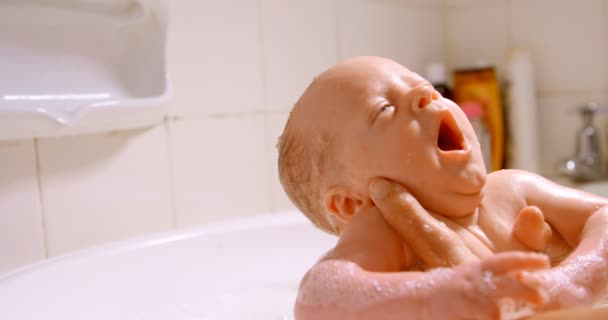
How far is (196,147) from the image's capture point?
Result: 1427 mm

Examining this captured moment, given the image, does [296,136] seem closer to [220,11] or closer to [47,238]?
[47,238]

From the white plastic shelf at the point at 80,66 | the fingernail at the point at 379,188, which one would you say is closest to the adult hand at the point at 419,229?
the fingernail at the point at 379,188

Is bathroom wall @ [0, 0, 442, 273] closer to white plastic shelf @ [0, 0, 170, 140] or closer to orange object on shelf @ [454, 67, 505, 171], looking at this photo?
white plastic shelf @ [0, 0, 170, 140]

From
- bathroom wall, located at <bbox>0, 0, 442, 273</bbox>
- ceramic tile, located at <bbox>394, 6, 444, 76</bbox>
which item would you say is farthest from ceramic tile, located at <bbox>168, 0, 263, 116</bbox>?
ceramic tile, located at <bbox>394, 6, 444, 76</bbox>

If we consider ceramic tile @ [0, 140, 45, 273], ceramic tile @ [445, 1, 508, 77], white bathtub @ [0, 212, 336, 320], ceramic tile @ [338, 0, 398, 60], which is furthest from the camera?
ceramic tile @ [445, 1, 508, 77]

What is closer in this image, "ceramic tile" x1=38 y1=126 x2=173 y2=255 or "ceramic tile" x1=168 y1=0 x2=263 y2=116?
"ceramic tile" x1=38 y1=126 x2=173 y2=255

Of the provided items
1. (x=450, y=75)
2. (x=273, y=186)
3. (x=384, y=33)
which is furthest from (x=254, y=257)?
(x=450, y=75)

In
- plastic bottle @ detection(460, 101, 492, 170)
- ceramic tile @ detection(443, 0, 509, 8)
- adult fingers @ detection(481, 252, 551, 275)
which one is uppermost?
ceramic tile @ detection(443, 0, 509, 8)

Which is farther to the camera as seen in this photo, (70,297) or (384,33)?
(384,33)

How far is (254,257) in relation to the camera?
1279 mm

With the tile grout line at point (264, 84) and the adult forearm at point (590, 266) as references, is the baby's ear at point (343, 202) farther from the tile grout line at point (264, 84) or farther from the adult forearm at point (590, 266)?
the tile grout line at point (264, 84)

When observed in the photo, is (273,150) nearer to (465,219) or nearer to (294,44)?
(294,44)

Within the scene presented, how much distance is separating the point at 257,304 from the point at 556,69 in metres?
1.19

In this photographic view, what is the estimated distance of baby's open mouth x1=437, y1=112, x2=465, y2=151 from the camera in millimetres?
764
